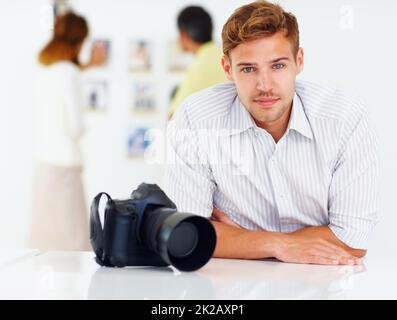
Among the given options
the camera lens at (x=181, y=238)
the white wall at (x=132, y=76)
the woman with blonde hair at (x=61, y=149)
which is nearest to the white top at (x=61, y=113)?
the woman with blonde hair at (x=61, y=149)

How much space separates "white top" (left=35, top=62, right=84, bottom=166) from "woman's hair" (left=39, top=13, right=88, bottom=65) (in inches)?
1.5

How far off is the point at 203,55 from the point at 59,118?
638 millimetres

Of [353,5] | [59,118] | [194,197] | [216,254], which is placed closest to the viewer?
[216,254]

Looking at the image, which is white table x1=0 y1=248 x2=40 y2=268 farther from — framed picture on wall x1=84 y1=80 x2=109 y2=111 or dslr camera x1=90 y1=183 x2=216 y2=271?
framed picture on wall x1=84 y1=80 x2=109 y2=111

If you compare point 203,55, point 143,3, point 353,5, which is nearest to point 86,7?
point 143,3

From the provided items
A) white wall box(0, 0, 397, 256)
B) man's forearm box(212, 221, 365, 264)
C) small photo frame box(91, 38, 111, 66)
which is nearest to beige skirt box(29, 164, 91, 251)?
white wall box(0, 0, 397, 256)

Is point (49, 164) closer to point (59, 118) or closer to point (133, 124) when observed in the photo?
point (59, 118)

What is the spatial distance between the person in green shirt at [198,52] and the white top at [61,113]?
1.24 feet

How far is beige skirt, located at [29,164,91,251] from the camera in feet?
8.57

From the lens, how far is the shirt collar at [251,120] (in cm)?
126

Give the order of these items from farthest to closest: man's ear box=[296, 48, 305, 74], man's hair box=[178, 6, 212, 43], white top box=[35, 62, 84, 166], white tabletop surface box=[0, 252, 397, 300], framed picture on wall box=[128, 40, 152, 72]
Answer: framed picture on wall box=[128, 40, 152, 72], white top box=[35, 62, 84, 166], man's hair box=[178, 6, 212, 43], man's ear box=[296, 48, 305, 74], white tabletop surface box=[0, 252, 397, 300]

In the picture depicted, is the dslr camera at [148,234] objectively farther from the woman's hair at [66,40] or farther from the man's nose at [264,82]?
the woman's hair at [66,40]

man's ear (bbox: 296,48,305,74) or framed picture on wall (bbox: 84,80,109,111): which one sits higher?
man's ear (bbox: 296,48,305,74)

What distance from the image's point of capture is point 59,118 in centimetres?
259
